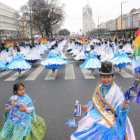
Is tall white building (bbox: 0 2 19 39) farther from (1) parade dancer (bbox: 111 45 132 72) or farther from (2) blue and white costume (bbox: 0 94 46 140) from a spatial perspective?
(2) blue and white costume (bbox: 0 94 46 140)

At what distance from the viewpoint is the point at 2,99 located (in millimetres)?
7094

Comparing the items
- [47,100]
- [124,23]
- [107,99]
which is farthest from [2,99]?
[124,23]

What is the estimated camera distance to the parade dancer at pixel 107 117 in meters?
2.75

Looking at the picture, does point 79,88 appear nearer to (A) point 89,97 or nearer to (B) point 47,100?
(A) point 89,97

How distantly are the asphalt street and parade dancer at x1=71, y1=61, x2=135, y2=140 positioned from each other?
4.78ft

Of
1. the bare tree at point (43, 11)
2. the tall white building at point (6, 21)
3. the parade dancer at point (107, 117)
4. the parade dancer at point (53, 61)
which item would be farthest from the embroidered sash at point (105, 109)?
the tall white building at point (6, 21)

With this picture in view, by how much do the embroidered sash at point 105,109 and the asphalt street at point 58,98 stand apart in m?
1.59

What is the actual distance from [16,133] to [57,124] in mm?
1549

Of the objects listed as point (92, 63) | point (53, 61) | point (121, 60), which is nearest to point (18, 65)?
point (53, 61)

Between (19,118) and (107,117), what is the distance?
5.02 ft

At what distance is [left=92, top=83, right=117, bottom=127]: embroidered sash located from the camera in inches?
111

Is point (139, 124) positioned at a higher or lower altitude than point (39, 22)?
lower

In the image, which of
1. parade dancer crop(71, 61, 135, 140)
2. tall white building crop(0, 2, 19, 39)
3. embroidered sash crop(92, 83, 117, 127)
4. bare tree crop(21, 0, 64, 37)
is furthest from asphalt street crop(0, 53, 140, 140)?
tall white building crop(0, 2, 19, 39)

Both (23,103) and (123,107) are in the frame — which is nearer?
(123,107)
